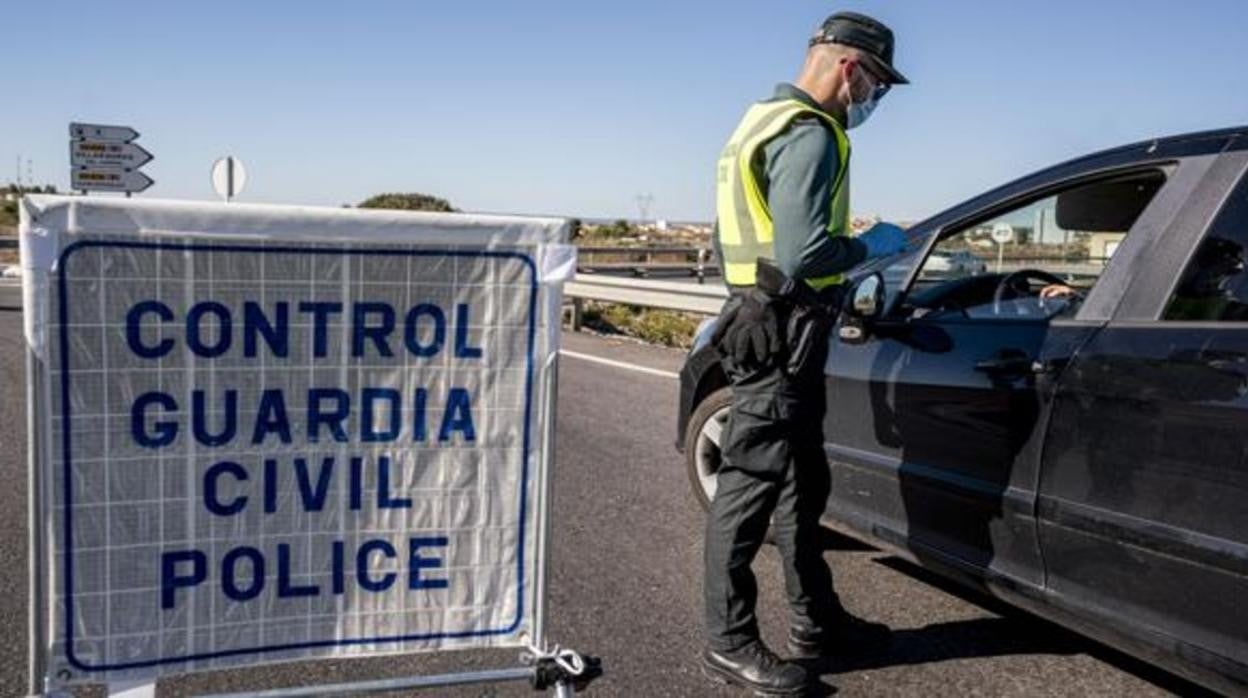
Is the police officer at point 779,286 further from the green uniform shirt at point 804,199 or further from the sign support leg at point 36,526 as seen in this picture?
the sign support leg at point 36,526

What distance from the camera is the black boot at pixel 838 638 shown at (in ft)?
11.4

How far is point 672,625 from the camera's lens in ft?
12.1

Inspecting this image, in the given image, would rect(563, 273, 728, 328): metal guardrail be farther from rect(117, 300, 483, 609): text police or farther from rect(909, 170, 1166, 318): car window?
rect(117, 300, 483, 609): text police

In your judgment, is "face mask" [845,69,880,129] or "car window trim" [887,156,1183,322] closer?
"car window trim" [887,156,1183,322]

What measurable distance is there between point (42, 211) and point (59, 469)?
51 cm

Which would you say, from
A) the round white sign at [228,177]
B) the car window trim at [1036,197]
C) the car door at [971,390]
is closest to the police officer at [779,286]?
the car door at [971,390]

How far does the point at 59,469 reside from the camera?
86.4 inches

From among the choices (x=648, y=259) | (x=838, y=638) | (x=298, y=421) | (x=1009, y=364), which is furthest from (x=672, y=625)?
(x=648, y=259)

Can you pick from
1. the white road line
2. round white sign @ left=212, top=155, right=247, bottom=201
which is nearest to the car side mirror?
the white road line

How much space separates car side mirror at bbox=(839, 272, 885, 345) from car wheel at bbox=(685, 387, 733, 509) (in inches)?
33.0

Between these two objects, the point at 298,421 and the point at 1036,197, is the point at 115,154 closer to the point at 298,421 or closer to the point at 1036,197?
the point at 1036,197

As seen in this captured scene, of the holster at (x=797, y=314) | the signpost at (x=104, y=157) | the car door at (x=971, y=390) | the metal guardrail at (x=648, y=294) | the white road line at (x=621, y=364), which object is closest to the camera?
the holster at (x=797, y=314)

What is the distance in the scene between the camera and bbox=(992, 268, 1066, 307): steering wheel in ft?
12.6

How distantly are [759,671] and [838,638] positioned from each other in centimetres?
45
